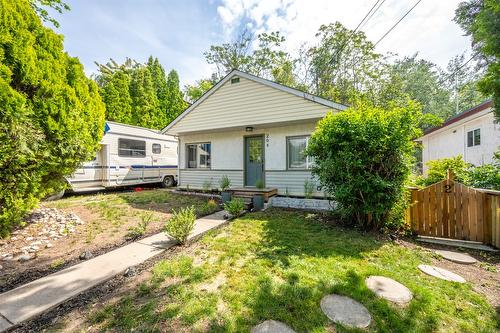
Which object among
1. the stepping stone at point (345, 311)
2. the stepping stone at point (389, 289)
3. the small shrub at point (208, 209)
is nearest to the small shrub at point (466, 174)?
the stepping stone at point (389, 289)

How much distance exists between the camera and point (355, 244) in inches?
167

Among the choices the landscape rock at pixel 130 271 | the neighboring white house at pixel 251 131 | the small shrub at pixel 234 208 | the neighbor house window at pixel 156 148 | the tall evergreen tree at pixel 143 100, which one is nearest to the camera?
the landscape rock at pixel 130 271

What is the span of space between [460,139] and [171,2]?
52.5 ft

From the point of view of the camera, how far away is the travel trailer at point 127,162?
9.97 metres

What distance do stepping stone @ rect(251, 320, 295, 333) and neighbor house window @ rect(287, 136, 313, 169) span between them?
656 cm

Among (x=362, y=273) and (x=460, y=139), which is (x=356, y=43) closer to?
(x=460, y=139)

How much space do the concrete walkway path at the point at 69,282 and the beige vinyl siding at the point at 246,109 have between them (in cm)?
528

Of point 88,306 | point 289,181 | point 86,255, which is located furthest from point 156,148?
point 88,306

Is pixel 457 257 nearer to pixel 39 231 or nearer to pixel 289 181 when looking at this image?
pixel 289 181

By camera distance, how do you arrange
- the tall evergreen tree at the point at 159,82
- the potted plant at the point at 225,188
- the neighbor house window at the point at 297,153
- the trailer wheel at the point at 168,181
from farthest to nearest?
the tall evergreen tree at the point at 159,82 → the trailer wheel at the point at 168,181 → the neighbor house window at the point at 297,153 → the potted plant at the point at 225,188

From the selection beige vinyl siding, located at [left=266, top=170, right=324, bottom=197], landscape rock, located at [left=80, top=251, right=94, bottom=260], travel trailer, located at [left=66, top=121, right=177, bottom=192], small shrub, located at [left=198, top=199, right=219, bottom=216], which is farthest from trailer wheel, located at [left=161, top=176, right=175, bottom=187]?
landscape rock, located at [left=80, top=251, right=94, bottom=260]

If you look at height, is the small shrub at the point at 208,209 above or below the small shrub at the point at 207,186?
below

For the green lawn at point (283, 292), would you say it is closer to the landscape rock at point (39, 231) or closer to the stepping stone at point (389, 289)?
the stepping stone at point (389, 289)

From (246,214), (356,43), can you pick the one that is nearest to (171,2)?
(246,214)
